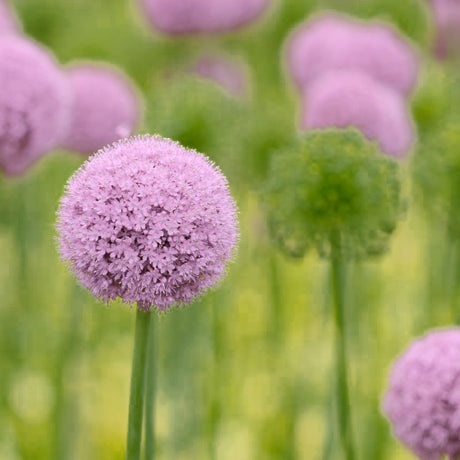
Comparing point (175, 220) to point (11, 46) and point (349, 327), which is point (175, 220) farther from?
point (349, 327)

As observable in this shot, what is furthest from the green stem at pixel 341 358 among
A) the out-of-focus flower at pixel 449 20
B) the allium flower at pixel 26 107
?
the out-of-focus flower at pixel 449 20

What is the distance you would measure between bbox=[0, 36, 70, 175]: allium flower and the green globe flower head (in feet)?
1.22

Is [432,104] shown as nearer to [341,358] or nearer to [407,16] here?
[407,16]

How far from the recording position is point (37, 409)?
5.68 feet

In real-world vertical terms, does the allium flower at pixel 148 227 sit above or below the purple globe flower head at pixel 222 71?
below

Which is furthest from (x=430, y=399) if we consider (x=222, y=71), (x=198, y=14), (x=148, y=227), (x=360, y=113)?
(x=222, y=71)

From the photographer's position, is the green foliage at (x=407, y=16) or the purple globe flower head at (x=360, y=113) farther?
the green foliage at (x=407, y=16)

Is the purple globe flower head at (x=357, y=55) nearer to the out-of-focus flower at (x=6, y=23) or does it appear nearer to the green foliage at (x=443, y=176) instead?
the green foliage at (x=443, y=176)

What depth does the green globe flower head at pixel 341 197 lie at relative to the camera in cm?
102

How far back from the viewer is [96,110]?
155cm

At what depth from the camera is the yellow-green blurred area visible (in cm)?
148

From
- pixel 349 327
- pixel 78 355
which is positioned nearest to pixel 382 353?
pixel 349 327

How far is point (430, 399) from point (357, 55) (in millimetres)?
909

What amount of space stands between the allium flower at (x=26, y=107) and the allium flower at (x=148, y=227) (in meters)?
0.44
